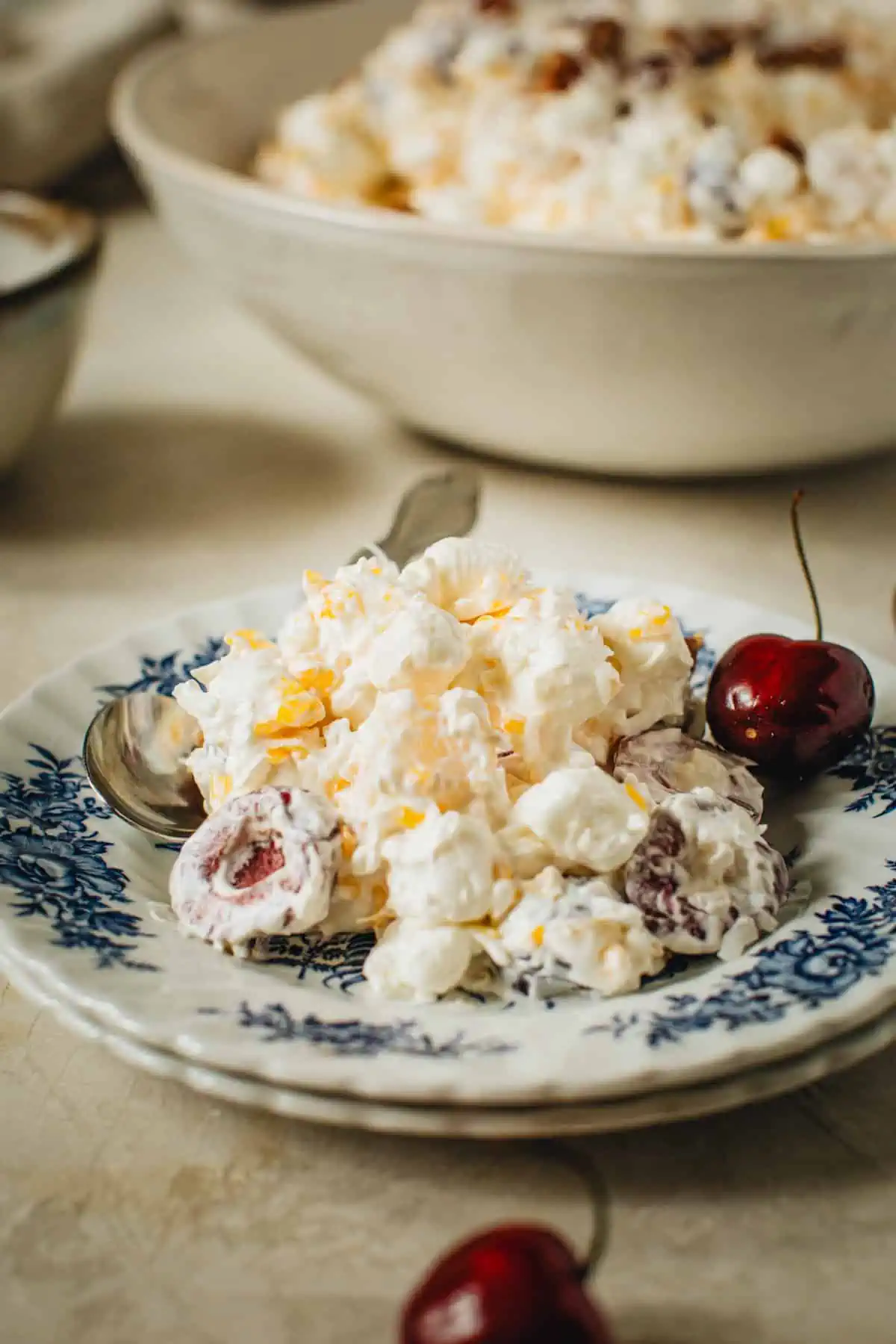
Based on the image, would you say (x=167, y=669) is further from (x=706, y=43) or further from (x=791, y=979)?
(x=706, y=43)

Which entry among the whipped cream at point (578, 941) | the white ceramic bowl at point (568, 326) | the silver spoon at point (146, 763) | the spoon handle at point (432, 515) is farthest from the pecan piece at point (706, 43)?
the whipped cream at point (578, 941)

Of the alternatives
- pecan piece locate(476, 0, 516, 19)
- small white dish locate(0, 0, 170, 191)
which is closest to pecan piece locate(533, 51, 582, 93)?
pecan piece locate(476, 0, 516, 19)

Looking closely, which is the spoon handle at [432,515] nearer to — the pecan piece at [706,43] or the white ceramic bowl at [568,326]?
the white ceramic bowl at [568,326]

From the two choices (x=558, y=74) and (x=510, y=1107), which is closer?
(x=510, y=1107)

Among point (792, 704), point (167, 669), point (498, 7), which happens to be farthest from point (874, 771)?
point (498, 7)

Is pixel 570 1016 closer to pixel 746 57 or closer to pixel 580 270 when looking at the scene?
pixel 580 270

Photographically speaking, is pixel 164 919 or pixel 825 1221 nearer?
pixel 825 1221

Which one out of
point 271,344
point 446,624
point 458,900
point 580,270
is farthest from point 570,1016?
point 271,344
